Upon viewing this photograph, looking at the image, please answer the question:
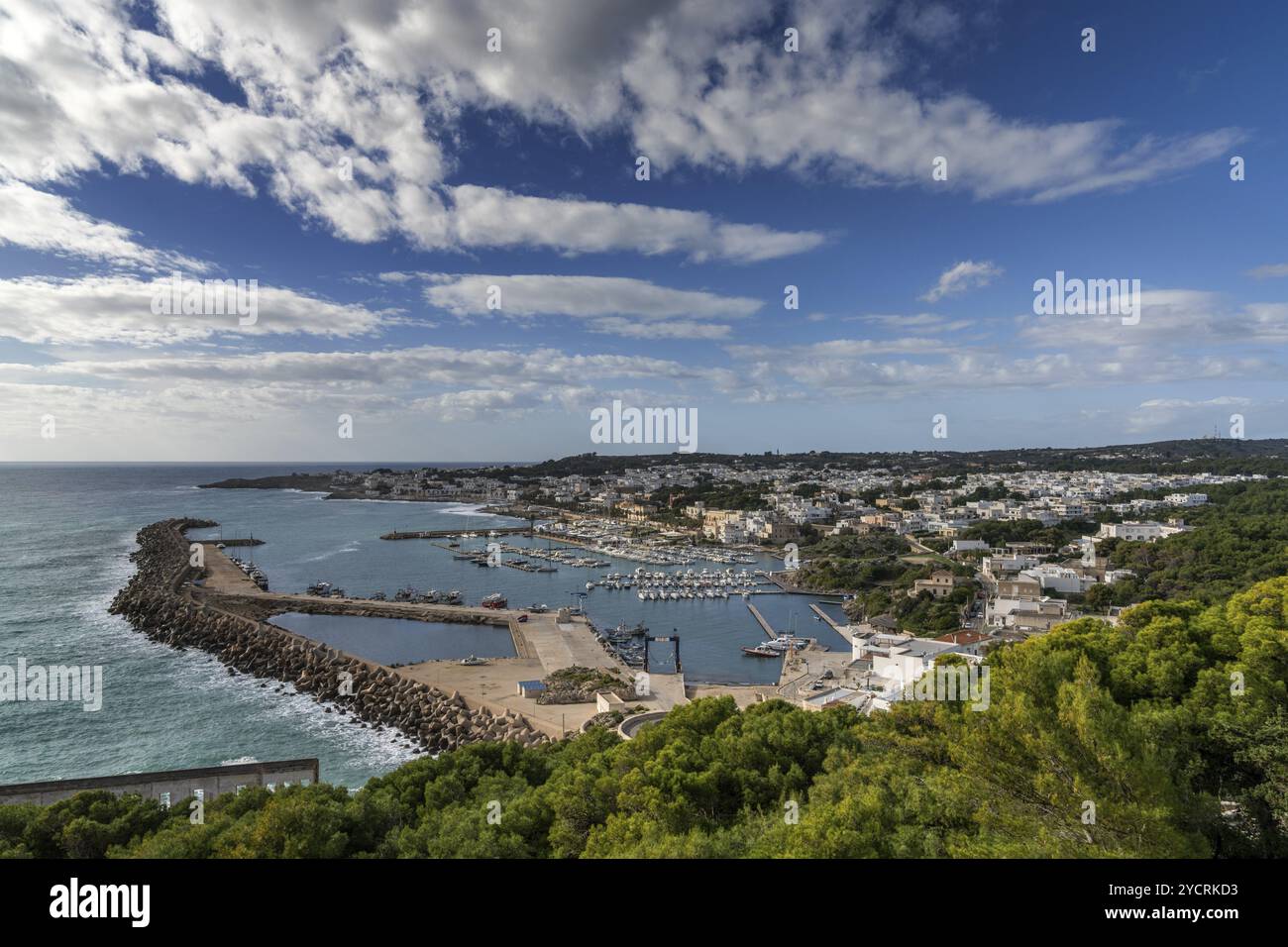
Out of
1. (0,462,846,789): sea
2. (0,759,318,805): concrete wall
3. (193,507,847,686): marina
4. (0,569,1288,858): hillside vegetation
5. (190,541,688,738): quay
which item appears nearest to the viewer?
(0,569,1288,858): hillside vegetation

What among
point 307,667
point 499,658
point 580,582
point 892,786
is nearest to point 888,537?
point 580,582

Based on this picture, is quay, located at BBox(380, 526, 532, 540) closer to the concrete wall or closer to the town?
the town

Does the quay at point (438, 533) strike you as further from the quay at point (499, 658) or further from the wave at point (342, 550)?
the quay at point (499, 658)

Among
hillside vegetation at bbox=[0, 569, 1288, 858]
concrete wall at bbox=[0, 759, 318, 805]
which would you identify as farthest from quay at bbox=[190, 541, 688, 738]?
hillside vegetation at bbox=[0, 569, 1288, 858]

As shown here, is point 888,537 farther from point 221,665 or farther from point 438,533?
point 221,665
